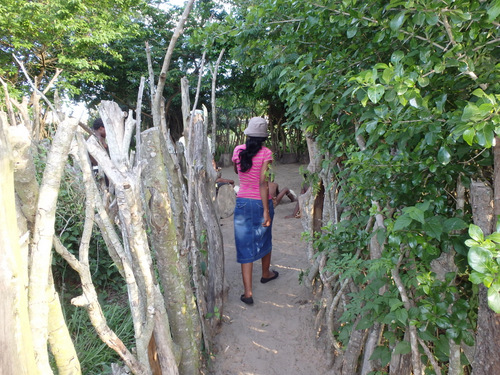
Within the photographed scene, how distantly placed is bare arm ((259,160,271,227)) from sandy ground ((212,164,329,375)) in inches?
27.8

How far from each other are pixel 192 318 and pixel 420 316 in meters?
1.26

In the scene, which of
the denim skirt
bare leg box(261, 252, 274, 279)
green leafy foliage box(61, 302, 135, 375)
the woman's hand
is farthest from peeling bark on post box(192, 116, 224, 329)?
green leafy foliage box(61, 302, 135, 375)

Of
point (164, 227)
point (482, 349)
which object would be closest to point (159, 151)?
point (164, 227)

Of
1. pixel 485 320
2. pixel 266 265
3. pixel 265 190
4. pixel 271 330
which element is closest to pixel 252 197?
pixel 265 190

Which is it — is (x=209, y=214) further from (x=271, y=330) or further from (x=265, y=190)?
(x=271, y=330)

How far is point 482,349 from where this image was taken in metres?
1.11

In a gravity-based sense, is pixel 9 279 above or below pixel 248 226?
above

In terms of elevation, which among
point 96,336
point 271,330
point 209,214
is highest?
point 209,214

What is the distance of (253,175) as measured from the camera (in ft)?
9.23

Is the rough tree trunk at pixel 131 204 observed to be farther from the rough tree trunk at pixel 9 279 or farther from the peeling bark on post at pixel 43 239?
the rough tree trunk at pixel 9 279

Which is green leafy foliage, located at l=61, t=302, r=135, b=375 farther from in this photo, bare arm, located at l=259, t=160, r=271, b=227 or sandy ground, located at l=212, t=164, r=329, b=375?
bare arm, located at l=259, t=160, r=271, b=227

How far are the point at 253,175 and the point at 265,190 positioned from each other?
0.58ft

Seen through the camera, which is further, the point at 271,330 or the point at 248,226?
the point at 248,226

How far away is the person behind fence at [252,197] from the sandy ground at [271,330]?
0.62ft
